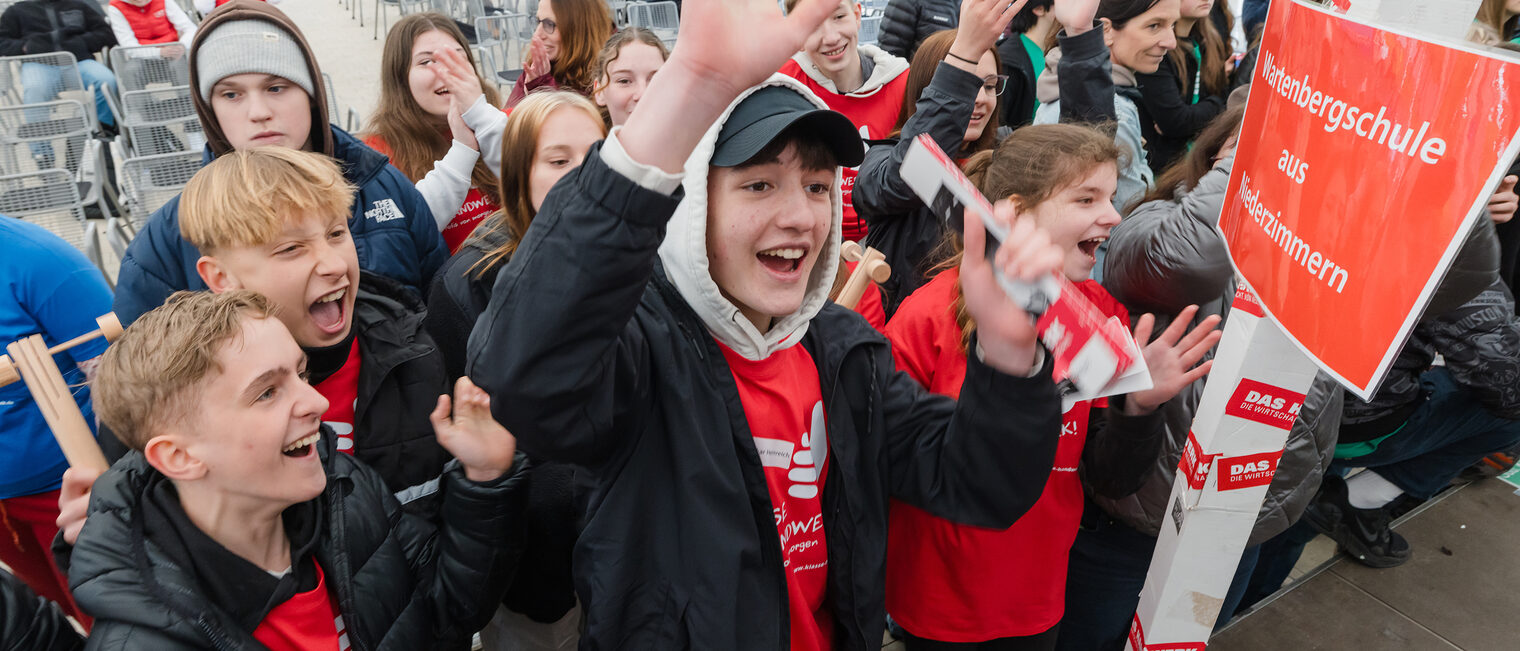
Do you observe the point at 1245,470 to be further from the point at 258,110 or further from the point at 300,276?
the point at 258,110

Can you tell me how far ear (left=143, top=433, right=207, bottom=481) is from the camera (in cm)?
153

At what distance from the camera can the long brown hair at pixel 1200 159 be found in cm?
245

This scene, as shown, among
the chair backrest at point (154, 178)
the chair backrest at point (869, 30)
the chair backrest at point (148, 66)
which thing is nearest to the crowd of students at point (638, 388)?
the chair backrest at point (154, 178)

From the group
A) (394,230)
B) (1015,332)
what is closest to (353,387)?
(394,230)

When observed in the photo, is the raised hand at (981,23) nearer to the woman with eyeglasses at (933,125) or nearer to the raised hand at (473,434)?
the woman with eyeglasses at (933,125)

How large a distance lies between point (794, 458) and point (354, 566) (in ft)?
2.80

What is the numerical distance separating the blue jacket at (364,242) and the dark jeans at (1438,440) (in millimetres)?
3353

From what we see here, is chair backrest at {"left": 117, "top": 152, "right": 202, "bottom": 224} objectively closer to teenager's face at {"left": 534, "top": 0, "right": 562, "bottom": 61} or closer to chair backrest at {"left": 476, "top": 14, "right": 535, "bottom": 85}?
teenager's face at {"left": 534, "top": 0, "right": 562, "bottom": 61}

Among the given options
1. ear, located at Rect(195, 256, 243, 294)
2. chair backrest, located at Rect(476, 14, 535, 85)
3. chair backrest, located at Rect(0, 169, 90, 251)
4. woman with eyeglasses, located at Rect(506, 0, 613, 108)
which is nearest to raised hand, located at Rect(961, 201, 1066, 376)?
ear, located at Rect(195, 256, 243, 294)

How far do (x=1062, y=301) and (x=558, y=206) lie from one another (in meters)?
0.69

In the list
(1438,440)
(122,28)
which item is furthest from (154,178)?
(1438,440)

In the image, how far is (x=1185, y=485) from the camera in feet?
5.64

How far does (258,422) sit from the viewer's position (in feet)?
5.19

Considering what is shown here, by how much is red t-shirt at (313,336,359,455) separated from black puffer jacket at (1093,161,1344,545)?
5.90 ft
